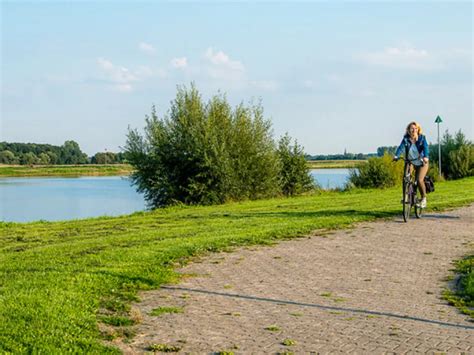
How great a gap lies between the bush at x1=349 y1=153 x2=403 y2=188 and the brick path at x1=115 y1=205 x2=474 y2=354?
2438 cm

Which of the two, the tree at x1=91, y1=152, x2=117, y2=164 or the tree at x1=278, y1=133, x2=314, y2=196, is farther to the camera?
the tree at x1=91, y1=152, x2=117, y2=164

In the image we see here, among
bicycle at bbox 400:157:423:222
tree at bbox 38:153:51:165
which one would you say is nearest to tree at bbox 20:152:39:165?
tree at bbox 38:153:51:165

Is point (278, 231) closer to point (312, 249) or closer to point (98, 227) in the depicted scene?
point (312, 249)

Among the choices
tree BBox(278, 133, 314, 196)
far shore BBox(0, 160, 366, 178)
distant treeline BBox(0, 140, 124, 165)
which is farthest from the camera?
distant treeline BBox(0, 140, 124, 165)

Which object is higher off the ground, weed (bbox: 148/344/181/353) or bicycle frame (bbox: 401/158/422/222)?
bicycle frame (bbox: 401/158/422/222)

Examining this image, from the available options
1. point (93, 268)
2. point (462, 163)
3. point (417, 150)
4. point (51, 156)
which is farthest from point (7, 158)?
point (93, 268)

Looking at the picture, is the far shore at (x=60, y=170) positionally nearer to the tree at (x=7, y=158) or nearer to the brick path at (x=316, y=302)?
the tree at (x=7, y=158)

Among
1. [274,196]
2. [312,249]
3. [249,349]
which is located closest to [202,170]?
[274,196]

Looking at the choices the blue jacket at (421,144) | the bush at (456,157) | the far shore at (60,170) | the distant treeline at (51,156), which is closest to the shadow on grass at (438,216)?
the blue jacket at (421,144)

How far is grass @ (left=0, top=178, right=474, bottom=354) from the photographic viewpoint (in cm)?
499

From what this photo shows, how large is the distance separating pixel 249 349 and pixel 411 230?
7775 mm

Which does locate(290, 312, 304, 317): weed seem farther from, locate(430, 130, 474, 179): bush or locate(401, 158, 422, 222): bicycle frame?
locate(430, 130, 474, 179): bush

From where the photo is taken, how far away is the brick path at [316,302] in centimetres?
489

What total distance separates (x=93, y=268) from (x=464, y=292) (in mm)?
4576
